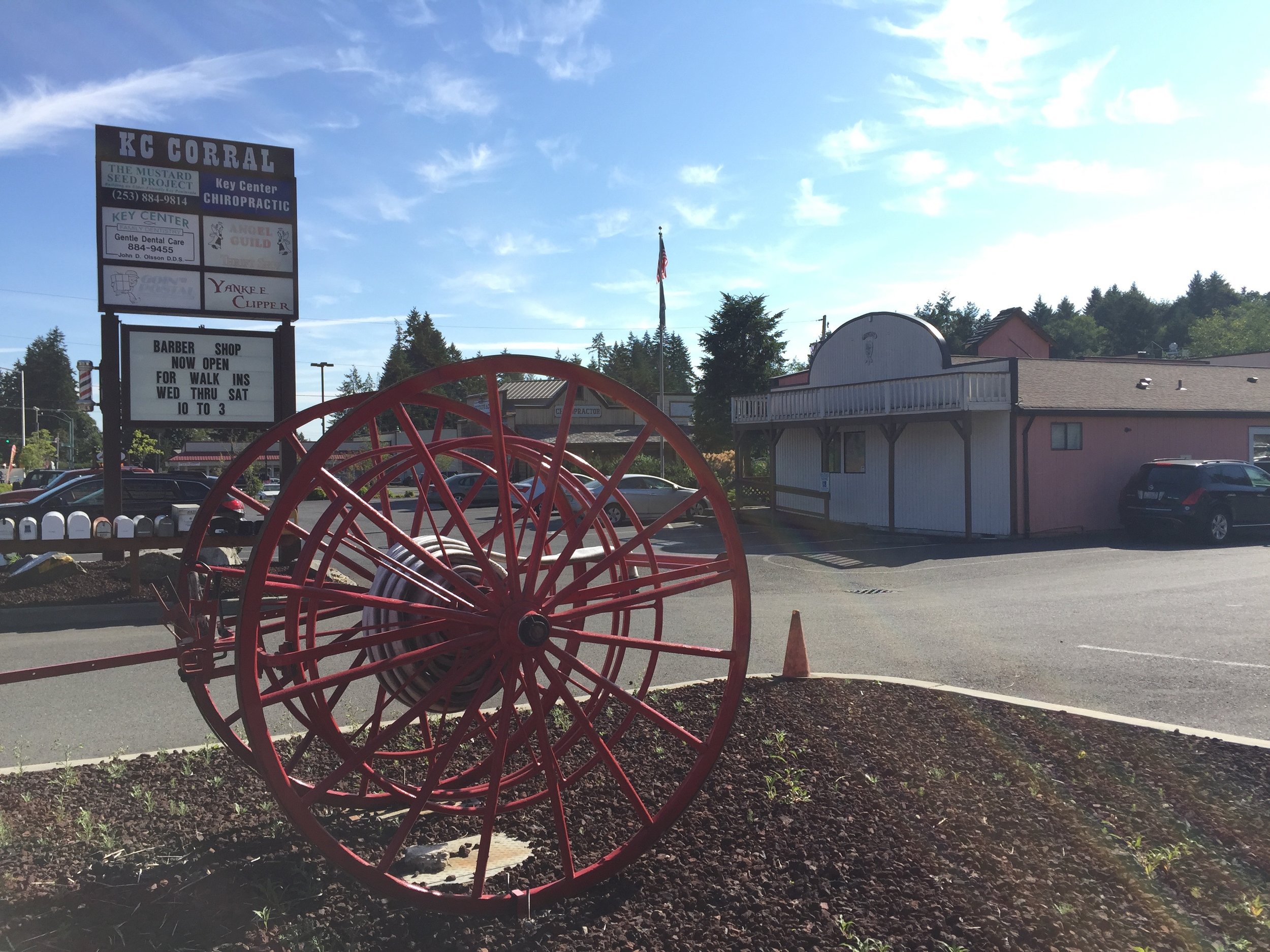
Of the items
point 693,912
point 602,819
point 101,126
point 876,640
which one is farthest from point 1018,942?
point 101,126

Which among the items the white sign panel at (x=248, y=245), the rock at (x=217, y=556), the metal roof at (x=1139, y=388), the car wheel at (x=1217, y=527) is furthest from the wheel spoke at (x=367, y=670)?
the metal roof at (x=1139, y=388)

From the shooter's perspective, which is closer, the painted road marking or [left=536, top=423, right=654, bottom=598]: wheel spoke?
[left=536, top=423, right=654, bottom=598]: wheel spoke

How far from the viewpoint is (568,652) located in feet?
13.8

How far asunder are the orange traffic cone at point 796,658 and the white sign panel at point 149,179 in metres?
10.9

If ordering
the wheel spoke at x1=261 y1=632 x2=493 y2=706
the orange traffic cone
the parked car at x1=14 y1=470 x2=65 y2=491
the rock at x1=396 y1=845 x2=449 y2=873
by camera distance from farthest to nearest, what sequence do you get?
1. the parked car at x1=14 y1=470 x2=65 y2=491
2. the orange traffic cone
3. the rock at x1=396 y1=845 x2=449 y2=873
4. the wheel spoke at x1=261 y1=632 x2=493 y2=706

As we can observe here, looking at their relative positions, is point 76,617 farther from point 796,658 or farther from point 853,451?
point 853,451

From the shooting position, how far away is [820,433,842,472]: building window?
27578 millimetres

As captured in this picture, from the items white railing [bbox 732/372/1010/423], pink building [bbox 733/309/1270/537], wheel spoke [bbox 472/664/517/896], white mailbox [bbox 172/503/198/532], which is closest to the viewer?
wheel spoke [bbox 472/664/517/896]

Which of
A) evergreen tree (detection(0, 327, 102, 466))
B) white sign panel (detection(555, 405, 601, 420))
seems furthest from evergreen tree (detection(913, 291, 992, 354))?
evergreen tree (detection(0, 327, 102, 466))

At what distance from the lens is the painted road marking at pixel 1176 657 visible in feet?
27.9

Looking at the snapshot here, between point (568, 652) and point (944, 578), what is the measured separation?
1246 centimetres

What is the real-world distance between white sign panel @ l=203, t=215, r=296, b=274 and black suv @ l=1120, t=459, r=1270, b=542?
58.7ft

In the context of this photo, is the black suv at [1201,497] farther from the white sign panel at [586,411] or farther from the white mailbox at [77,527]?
the white sign panel at [586,411]

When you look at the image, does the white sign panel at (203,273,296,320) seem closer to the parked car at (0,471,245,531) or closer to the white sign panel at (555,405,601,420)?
the parked car at (0,471,245,531)
